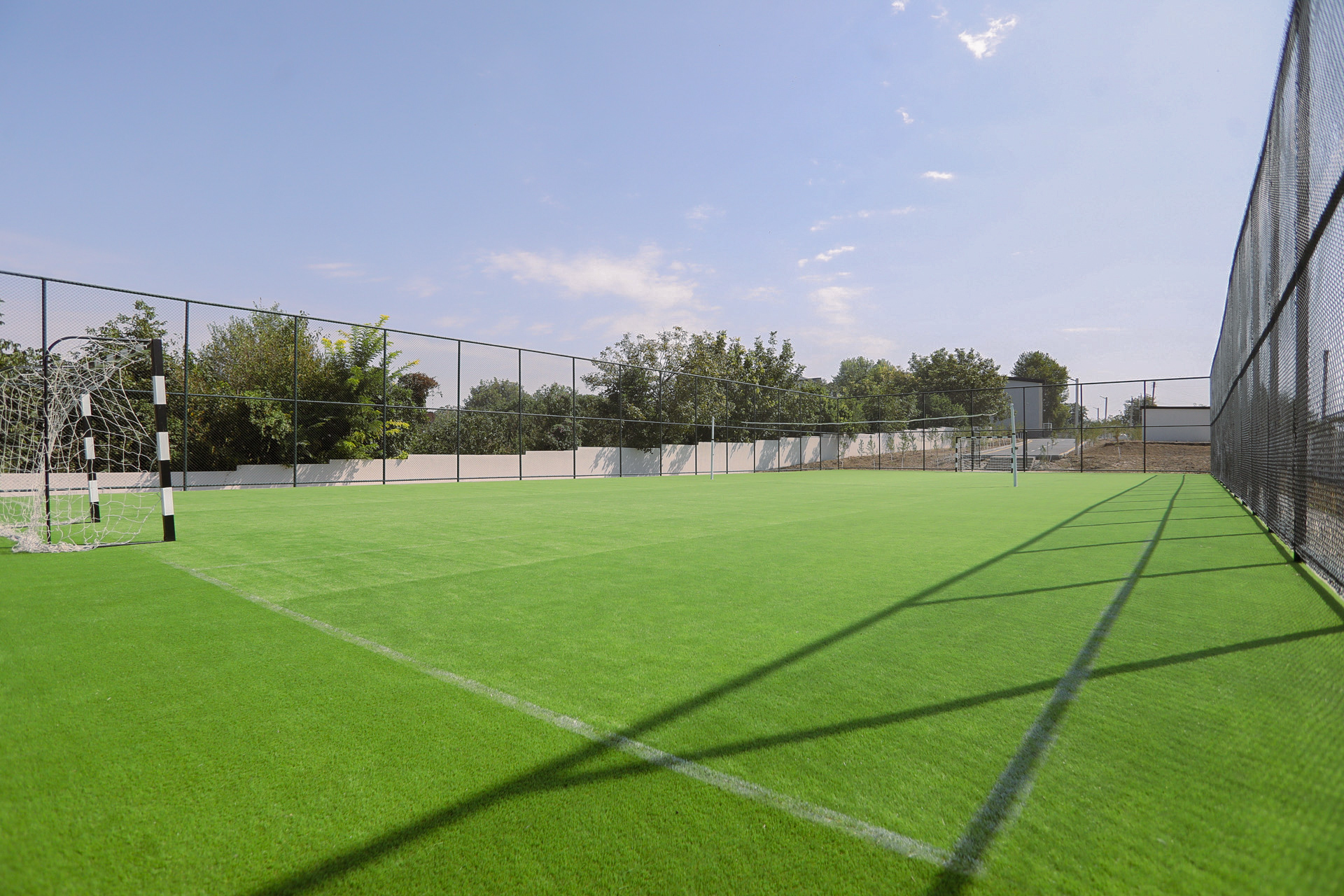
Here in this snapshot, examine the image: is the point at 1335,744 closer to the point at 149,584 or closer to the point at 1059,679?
the point at 1059,679

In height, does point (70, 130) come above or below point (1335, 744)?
above

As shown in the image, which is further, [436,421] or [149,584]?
[436,421]

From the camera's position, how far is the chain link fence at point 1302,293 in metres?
3.88

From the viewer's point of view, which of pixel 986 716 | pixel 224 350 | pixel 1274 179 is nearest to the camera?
pixel 986 716

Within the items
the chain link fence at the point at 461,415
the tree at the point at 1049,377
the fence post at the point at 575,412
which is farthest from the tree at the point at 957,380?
the fence post at the point at 575,412

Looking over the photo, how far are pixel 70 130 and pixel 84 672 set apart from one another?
19114 millimetres

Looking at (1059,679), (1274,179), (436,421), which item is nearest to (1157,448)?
(1274,179)

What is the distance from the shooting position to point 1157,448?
28938mm

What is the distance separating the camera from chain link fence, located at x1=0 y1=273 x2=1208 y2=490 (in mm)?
15023

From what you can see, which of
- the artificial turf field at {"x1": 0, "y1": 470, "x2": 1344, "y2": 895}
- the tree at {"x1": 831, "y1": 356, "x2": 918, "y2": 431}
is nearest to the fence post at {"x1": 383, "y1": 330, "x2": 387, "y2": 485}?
the artificial turf field at {"x1": 0, "y1": 470, "x2": 1344, "y2": 895}

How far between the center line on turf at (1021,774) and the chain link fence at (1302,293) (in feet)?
9.44

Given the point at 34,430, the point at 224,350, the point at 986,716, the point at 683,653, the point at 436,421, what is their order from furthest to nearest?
the point at 224,350
the point at 436,421
the point at 34,430
the point at 683,653
the point at 986,716

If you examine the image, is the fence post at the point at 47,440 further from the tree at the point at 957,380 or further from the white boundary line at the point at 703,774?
the tree at the point at 957,380

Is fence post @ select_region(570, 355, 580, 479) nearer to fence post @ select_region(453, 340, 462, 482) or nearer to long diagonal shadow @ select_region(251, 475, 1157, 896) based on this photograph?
fence post @ select_region(453, 340, 462, 482)
